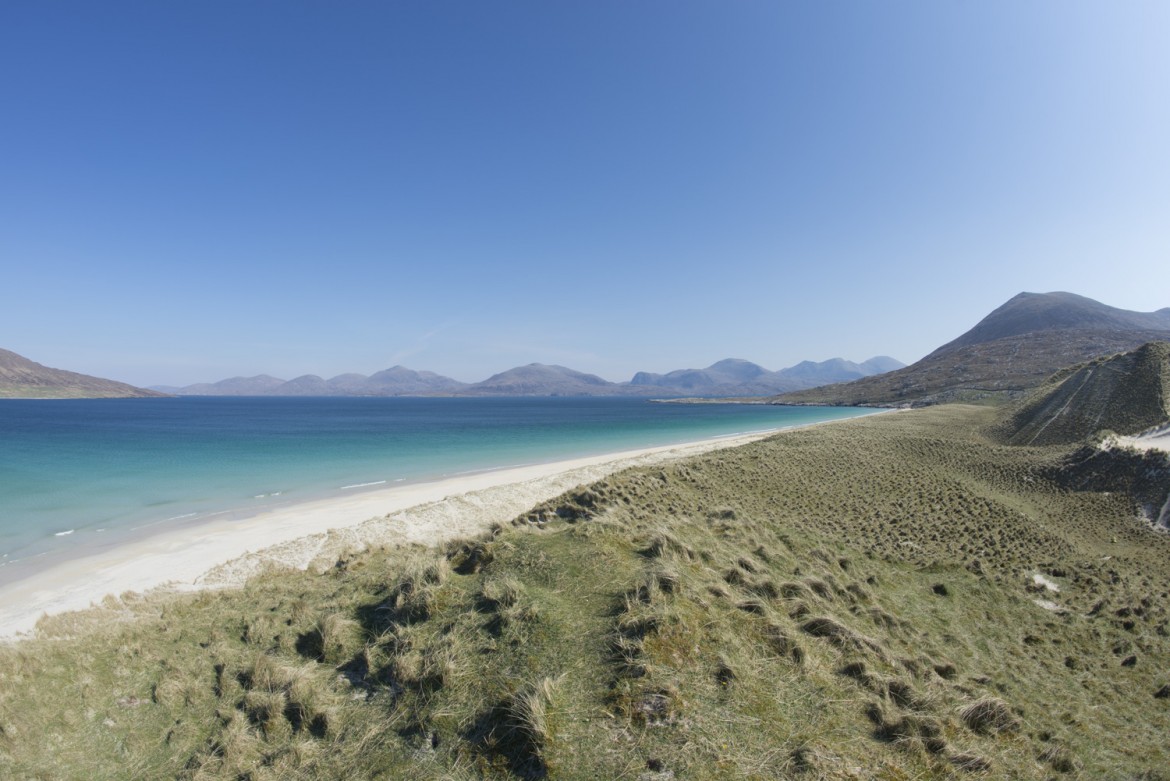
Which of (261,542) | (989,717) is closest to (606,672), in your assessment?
(989,717)

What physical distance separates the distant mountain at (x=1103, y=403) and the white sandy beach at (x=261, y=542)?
119 ft

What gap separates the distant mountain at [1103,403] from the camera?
1220 inches

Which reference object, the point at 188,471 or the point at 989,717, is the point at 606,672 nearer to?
the point at 989,717

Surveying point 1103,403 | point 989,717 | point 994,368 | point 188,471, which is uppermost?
point 994,368

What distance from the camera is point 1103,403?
3531 centimetres

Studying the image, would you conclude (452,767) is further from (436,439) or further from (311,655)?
(436,439)

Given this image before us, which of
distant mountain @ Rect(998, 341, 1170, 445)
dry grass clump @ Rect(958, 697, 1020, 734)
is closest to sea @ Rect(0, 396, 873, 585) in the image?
dry grass clump @ Rect(958, 697, 1020, 734)

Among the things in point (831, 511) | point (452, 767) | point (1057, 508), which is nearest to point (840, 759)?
point (452, 767)

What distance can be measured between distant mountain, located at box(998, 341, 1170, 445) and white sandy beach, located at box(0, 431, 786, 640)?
119ft

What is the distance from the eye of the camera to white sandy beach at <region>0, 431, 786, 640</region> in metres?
13.9

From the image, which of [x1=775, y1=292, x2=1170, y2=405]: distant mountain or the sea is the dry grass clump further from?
[x1=775, y1=292, x2=1170, y2=405]: distant mountain

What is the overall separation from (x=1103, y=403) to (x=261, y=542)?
55.6m

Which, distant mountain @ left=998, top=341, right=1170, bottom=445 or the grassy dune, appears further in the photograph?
distant mountain @ left=998, top=341, right=1170, bottom=445

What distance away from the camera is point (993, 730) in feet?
21.4
